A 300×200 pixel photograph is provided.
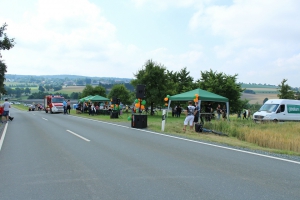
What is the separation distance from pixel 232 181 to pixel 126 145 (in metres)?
5.62

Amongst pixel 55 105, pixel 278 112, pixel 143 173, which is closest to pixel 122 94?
pixel 55 105

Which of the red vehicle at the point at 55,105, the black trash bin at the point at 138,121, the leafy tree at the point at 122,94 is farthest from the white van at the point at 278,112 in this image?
the leafy tree at the point at 122,94

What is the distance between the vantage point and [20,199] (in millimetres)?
5367

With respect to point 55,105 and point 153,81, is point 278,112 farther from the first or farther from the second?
point 55,105

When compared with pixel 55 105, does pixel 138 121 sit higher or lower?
lower

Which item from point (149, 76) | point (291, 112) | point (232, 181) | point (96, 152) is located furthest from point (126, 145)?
point (149, 76)

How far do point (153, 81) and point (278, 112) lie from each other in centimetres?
1696

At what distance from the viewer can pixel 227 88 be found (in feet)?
131

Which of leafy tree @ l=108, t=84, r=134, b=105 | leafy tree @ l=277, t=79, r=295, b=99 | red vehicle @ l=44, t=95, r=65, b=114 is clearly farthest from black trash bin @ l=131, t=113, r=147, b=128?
leafy tree @ l=108, t=84, r=134, b=105

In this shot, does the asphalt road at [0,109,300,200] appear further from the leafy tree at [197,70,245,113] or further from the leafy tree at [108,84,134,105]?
the leafy tree at [108,84,134,105]

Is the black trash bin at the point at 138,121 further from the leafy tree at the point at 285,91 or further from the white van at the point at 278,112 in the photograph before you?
the leafy tree at the point at 285,91

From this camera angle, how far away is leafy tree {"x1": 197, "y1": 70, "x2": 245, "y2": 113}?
39656 mm

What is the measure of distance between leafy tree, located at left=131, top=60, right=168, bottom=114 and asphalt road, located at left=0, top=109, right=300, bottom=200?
29446 mm

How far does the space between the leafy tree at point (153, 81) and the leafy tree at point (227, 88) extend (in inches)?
207
